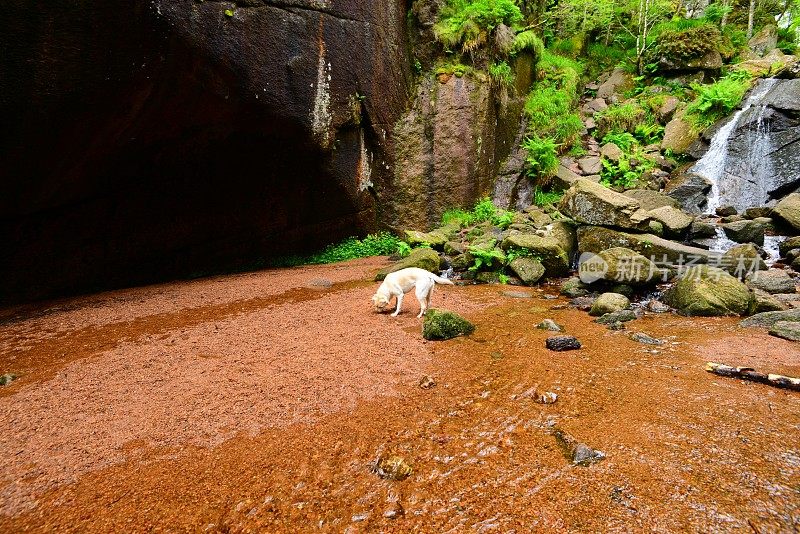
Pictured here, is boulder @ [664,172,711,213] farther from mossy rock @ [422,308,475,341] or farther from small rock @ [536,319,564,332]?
mossy rock @ [422,308,475,341]

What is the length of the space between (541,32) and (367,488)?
76.1 ft

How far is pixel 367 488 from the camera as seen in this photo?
2.64 metres

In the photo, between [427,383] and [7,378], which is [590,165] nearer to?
[427,383]

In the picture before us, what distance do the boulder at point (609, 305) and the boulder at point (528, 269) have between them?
2271 millimetres

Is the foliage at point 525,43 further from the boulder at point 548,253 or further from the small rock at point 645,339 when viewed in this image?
the small rock at point 645,339

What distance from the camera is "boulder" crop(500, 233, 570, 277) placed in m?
9.38

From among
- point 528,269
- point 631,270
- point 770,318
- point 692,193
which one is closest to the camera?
point 770,318

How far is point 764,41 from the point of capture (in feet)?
56.4

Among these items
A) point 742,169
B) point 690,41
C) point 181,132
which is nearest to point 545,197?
point 742,169

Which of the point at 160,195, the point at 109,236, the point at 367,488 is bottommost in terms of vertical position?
the point at 367,488

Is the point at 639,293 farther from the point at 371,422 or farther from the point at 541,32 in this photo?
the point at 541,32

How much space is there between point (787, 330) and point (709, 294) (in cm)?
143

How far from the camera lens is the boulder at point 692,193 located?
484 inches

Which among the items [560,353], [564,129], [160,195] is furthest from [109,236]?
[564,129]
